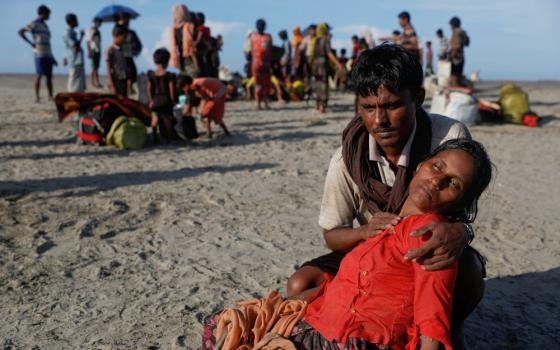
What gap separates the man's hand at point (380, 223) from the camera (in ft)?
6.23

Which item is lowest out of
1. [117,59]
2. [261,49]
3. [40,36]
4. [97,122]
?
[97,122]

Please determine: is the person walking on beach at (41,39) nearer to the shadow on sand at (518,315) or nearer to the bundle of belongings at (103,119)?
the bundle of belongings at (103,119)

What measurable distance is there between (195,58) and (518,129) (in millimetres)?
5712

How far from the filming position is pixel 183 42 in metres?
9.52

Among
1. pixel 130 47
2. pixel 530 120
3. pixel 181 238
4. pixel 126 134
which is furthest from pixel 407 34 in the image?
pixel 181 238

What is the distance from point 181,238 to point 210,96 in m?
4.26

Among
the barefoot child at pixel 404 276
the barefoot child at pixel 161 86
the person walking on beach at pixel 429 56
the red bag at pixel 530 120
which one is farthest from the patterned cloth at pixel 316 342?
the person walking on beach at pixel 429 56

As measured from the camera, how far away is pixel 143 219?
4406 mm

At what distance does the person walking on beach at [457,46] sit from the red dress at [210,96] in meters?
5.55

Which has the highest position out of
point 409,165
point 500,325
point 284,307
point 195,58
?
point 195,58

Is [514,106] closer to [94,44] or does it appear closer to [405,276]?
[94,44]

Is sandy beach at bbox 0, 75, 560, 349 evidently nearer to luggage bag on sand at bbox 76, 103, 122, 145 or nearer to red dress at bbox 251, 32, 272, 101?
luggage bag on sand at bbox 76, 103, 122, 145

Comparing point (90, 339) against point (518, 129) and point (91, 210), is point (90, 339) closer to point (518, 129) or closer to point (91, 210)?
point (91, 210)

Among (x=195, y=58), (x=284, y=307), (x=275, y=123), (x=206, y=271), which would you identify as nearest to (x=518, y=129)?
(x=275, y=123)
